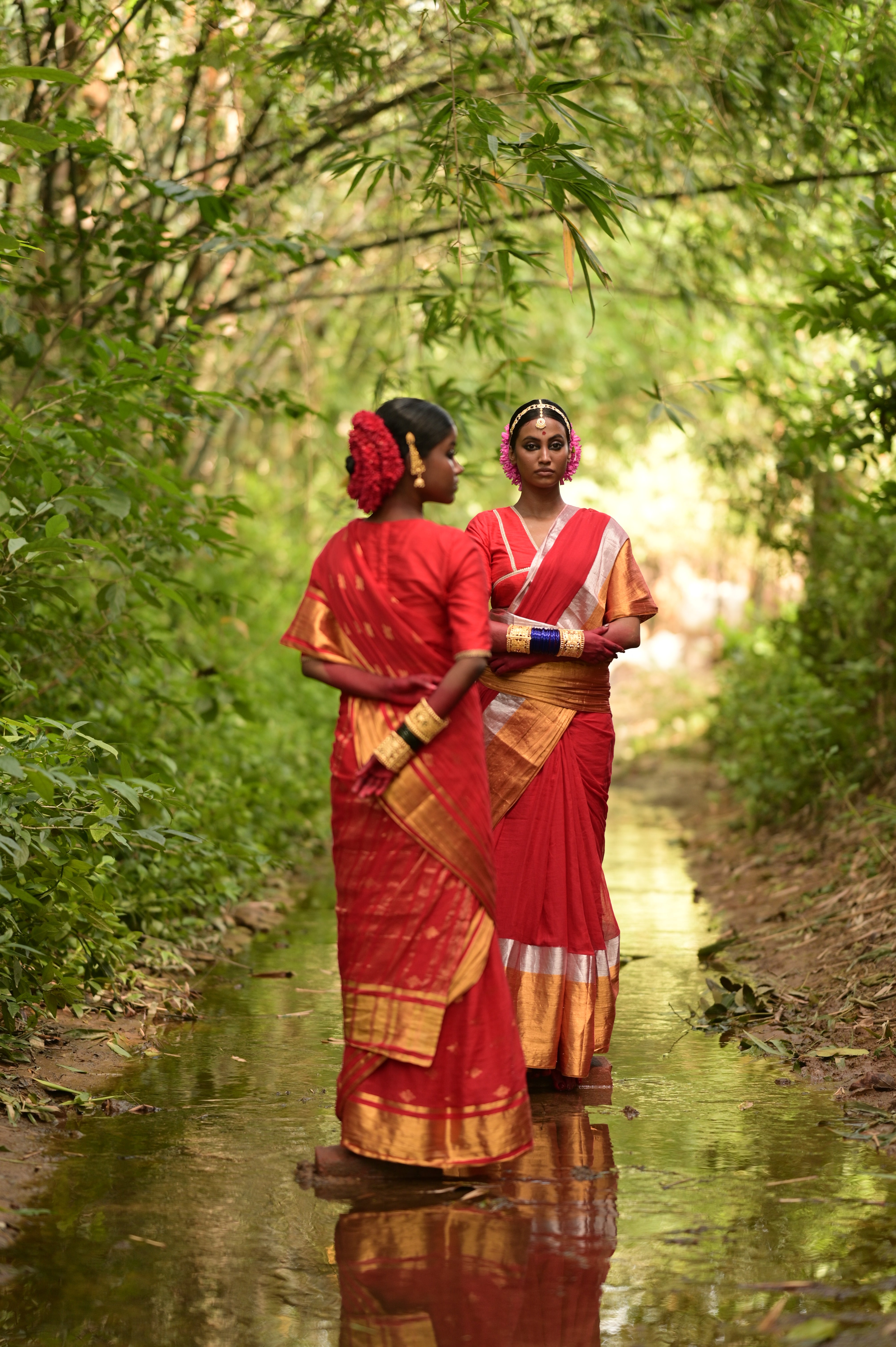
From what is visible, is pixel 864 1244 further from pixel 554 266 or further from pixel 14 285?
pixel 554 266

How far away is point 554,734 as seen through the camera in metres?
4.83

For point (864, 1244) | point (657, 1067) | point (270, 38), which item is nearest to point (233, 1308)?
point (864, 1244)

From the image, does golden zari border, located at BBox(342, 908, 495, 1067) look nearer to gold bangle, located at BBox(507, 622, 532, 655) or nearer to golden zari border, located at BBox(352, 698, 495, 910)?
golden zari border, located at BBox(352, 698, 495, 910)

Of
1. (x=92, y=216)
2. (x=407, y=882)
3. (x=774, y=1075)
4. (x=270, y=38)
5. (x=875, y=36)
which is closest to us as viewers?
(x=407, y=882)

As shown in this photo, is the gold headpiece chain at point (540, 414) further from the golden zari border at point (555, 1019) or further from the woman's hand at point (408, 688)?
the golden zari border at point (555, 1019)

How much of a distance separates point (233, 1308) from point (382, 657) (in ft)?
5.48

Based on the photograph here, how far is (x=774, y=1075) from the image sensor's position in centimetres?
485

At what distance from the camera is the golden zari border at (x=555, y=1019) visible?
4.67m

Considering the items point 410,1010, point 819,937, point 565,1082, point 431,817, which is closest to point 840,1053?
point 565,1082

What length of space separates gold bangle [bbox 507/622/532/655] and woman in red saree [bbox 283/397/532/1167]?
90cm

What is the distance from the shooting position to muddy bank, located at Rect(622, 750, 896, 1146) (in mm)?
4898

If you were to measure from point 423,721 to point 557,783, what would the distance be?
1.22 m

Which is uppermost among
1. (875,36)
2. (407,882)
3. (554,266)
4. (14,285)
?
(554,266)

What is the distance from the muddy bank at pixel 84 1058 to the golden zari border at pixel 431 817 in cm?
136
